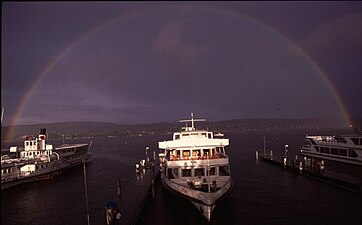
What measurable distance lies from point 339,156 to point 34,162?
216ft

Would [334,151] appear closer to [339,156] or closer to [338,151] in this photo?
[338,151]

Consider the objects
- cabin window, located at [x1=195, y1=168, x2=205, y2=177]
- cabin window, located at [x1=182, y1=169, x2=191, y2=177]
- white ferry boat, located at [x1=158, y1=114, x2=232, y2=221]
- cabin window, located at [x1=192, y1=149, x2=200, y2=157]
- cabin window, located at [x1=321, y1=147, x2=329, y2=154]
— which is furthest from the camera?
cabin window, located at [x1=321, y1=147, x2=329, y2=154]

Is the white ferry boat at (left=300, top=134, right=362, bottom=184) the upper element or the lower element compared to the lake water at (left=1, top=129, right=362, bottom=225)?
upper

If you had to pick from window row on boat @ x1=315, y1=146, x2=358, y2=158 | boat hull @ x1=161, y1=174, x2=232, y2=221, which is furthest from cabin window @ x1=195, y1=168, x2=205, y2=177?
window row on boat @ x1=315, y1=146, x2=358, y2=158

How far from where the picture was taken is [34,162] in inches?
2372

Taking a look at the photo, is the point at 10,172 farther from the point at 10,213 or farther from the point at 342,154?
the point at 342,154

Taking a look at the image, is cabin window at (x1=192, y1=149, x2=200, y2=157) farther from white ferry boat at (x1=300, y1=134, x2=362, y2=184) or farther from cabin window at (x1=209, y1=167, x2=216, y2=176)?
white ferry boat at (x1=300, y1=134, x2=362, y2=184)

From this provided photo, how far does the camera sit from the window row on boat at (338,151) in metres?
49.5

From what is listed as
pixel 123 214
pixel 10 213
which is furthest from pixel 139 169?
pixel 123 214

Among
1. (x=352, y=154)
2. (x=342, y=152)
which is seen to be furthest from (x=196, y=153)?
(x=342, y=152)

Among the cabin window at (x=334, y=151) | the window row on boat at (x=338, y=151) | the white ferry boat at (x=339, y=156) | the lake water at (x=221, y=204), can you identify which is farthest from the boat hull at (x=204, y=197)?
the cabin window at (x=334, y=151)

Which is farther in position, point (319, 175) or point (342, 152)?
point (342, 152)

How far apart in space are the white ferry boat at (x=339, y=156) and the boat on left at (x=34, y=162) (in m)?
53.1

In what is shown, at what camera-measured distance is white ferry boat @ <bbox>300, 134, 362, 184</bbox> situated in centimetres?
4800
